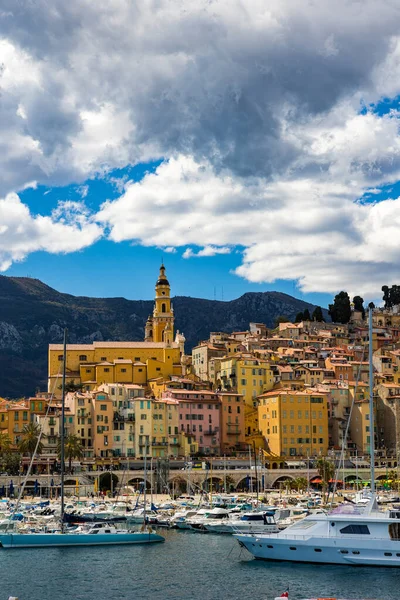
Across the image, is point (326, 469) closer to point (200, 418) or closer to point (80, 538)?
point (200, 418)

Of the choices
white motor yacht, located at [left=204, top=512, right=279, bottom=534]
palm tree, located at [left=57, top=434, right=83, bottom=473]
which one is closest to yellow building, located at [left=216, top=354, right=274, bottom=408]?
palm tree, located at [left=57, top=434, right=83, bottom=473]

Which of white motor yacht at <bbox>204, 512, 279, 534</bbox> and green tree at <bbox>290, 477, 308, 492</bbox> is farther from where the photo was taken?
green tree at <bbox>290, 477, 308, 492</bbox>

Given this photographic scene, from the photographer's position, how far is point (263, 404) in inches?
5221

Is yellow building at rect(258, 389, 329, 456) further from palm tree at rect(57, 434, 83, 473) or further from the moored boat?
the moored boat

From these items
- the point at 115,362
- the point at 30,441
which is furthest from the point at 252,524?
the point at 115,362

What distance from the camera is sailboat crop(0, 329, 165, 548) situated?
2822 inches

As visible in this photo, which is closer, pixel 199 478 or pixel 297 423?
pixel 199 478

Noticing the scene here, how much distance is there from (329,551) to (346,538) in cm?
139

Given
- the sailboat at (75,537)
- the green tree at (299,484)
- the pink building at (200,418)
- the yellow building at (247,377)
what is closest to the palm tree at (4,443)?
the pink building at (200,418)

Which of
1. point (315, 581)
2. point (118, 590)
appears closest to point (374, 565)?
point (315, 581)

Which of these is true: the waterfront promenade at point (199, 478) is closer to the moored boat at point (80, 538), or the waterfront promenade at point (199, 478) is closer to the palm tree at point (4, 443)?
the palm tree at point (4, 443)

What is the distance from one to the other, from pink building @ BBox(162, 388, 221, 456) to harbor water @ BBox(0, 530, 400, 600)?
55.8 metres

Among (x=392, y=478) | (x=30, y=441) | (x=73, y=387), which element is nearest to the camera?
(x=30, y=441)

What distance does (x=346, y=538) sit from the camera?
5859 cm
